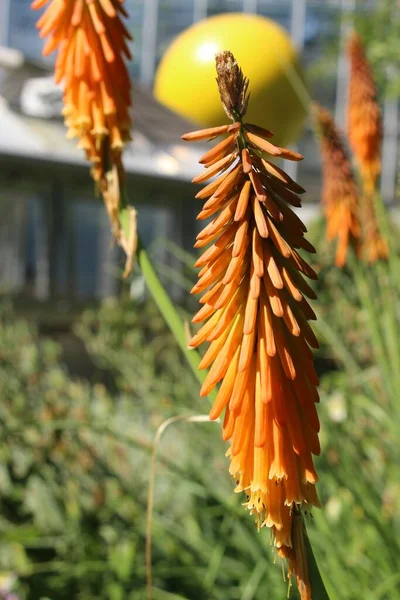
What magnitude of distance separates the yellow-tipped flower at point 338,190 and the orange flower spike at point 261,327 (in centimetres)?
104

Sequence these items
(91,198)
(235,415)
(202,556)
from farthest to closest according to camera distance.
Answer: (91,198)
(202,556)
(235,415)

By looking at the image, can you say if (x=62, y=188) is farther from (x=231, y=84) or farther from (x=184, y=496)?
(x=231, y=84)

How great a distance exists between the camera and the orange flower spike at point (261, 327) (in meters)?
→ 0.48

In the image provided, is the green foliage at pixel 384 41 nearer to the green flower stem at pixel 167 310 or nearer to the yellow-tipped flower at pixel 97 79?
the yellow-tipped flower at pixel 97 79

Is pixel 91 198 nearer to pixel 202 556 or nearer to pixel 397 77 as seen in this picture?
pixel 397 77

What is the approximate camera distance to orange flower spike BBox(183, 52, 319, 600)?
479 millimetres

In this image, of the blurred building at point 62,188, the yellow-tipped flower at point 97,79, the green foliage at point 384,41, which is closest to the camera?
the yellow-tipped flower at point 97,79

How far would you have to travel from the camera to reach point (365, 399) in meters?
1.75

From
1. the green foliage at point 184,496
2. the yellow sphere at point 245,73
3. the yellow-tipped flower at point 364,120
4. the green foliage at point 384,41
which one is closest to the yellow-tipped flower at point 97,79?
the green foliage at point 184,496

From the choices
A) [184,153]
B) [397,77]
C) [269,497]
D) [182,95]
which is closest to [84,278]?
[184,153]

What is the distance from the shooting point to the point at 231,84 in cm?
43

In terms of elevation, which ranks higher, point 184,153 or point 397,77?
point 397,77

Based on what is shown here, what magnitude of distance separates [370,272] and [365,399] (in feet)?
0.94

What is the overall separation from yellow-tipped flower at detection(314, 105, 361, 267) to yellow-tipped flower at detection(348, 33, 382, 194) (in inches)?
2.7
